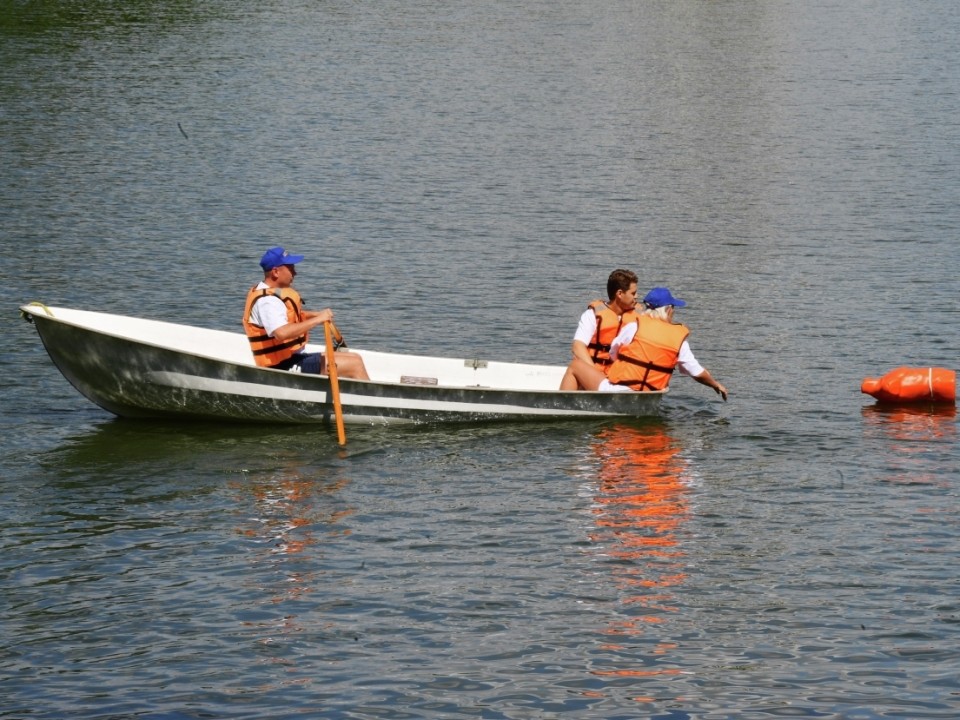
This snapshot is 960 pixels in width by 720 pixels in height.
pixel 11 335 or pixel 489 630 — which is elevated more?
pixel 11 335

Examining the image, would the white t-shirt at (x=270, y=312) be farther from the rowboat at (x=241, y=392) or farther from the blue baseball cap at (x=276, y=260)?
the rowboat at (x=241, y=392)

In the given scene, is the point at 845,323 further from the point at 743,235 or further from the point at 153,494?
the point at 153,494

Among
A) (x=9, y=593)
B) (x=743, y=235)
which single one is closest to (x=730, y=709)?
(x=9, y=593)

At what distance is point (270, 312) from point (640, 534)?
465 cm

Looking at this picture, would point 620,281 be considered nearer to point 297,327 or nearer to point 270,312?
point 297,327

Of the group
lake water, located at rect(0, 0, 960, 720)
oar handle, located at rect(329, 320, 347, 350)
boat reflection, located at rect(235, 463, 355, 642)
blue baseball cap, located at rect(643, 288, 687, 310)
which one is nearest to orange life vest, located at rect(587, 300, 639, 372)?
blue baseball cap, located at rect(643, 288, 687, 310)

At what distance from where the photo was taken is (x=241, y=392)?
16.6 metres

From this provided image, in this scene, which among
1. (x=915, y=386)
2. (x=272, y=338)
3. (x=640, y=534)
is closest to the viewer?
(x=640, y=534)

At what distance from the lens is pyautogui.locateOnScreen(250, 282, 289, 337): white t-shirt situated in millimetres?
16172

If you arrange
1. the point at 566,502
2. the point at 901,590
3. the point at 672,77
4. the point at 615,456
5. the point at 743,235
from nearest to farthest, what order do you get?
the point at 901,590 < the point at 566,502 < the point at 615,456 < the point at 743,235 < the point at 672,77

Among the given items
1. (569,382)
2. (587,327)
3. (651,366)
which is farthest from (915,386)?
(569,382)

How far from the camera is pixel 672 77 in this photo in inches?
1769

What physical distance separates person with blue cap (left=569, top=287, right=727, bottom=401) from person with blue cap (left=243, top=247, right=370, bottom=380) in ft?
8.45

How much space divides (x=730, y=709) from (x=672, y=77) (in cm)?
3614
